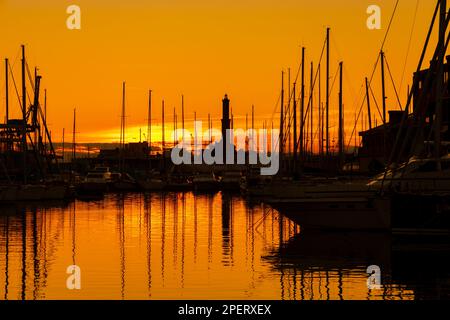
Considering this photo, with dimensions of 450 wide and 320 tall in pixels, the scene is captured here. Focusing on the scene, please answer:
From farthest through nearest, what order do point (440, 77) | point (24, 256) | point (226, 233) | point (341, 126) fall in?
point (341, 126), point (226, 233), point (440, 77), point (24, 256)

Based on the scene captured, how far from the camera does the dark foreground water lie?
72.2 feet

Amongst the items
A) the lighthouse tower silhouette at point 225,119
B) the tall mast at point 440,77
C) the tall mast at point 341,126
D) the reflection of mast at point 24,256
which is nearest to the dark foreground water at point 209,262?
the reflection of mast at point 24,256

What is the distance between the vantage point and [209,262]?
27609 mm

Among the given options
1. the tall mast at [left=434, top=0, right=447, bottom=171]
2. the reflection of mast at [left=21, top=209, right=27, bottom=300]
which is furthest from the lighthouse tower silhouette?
the tall mast at [left=434, top=0, right=447, bottom=171]

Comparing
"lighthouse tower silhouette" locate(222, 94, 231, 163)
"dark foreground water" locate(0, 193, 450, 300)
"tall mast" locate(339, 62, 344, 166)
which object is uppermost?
"lighthouse tower silhouette" locate(222, 94, 231, 163)

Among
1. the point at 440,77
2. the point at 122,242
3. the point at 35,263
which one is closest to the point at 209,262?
the point at 35,263

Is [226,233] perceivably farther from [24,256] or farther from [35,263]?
[35,263]

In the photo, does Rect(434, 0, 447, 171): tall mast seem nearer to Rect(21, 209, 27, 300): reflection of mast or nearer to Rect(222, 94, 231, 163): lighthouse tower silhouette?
Rect(21, 209, 27, 300): reflection of mast

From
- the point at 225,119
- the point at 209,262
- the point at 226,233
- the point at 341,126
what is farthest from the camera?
the point at 225,119

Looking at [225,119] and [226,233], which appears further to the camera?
[225,119]

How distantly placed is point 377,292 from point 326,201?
569 inches

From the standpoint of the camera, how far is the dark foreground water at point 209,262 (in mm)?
22016

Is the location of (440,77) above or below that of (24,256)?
above
